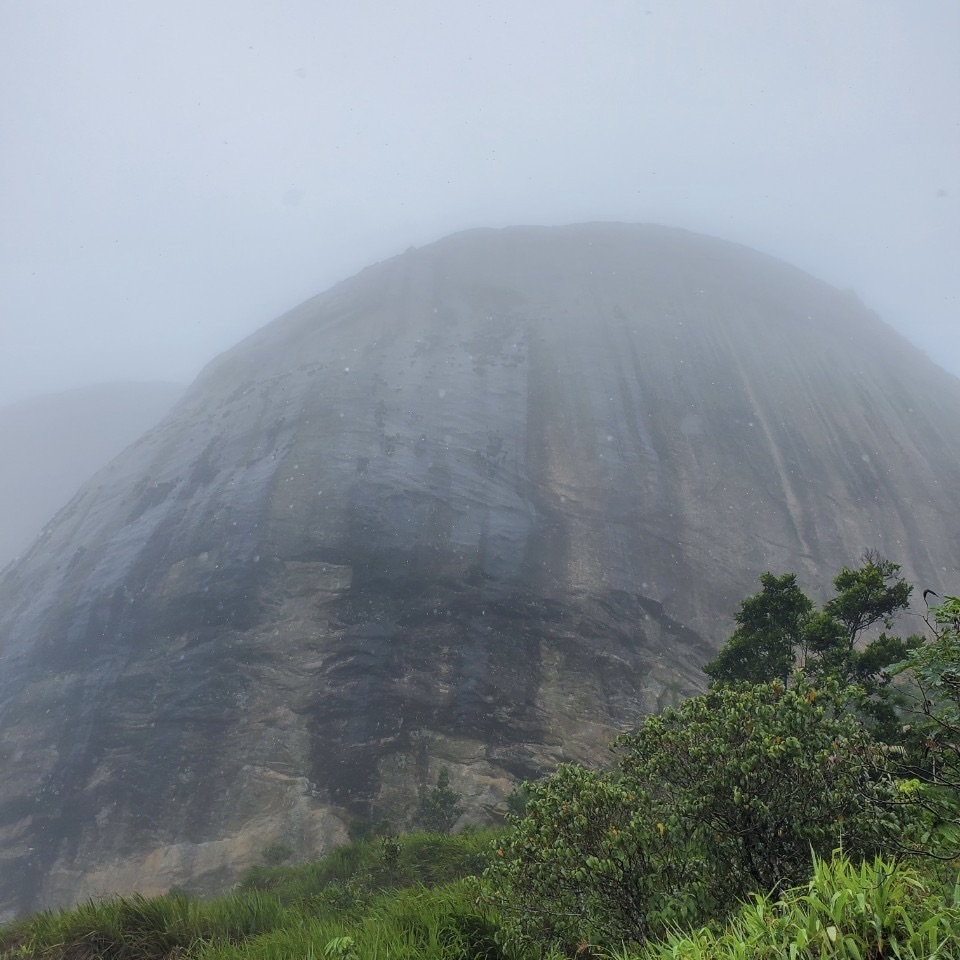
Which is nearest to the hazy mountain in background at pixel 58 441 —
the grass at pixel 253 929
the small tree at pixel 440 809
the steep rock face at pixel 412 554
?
the steep rock face at pixel 412 554

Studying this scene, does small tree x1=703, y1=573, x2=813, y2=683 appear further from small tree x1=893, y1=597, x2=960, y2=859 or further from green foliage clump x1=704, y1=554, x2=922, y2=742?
small tree x1=893, y1=597, x2=960, y2=859

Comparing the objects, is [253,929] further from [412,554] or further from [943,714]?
[412,554]

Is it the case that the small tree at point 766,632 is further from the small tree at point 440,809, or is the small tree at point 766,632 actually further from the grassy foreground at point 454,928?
the small tree at point 440,809

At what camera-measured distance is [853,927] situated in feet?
11.1

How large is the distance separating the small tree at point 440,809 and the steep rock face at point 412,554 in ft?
4.55

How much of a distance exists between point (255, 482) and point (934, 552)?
145ft

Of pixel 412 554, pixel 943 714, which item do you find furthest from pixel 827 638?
pixel 412 554

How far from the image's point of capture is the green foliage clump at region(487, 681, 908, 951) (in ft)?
17.7

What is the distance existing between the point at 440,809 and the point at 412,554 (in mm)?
13462

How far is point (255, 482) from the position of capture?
35219 mm

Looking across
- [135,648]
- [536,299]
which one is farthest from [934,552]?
[135,648]

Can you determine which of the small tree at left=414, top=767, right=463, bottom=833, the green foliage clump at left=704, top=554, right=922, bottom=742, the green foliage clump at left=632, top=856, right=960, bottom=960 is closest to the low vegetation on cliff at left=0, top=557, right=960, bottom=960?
the green foliage clump at left=632, top=856, right=960, bottom=960

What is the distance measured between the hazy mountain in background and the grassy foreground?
93.1 m

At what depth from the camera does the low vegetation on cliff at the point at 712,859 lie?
3.84 metres
